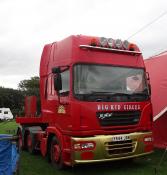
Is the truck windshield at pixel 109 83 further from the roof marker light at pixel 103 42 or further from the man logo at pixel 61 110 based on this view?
the man logo at pixel 61 110

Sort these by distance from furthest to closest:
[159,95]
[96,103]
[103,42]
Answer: [159,95], [103,42], [96,103]

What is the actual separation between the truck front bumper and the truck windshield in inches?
37.7

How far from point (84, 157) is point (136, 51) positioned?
11.1 feet

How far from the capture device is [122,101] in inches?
403

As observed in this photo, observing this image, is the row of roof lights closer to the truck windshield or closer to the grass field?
the truck windshield

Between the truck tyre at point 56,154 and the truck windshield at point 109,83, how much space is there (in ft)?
5.22

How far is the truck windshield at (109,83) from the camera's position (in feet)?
32.3

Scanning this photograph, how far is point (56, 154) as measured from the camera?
35.0 ft

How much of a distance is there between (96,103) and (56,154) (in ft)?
6.23

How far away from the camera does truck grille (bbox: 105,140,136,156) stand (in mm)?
9891

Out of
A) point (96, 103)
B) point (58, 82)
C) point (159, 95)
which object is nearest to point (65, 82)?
point (58, 82)

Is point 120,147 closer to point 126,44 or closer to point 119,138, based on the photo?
point 119,138

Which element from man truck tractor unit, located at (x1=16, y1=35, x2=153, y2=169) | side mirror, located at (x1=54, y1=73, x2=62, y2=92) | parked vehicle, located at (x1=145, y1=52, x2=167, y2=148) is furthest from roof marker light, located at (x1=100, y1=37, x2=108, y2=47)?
parked vehicle, located at (x1=145, y1=52, x2=167, y2=148)

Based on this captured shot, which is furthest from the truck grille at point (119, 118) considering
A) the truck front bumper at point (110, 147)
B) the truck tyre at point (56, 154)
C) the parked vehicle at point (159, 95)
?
the parked vehicle at point (159, 95)
